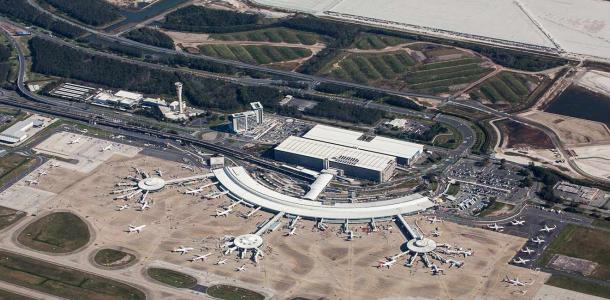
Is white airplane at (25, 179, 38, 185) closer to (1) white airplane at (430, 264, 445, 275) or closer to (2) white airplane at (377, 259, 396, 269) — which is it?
(2) white airplane at (377, 259, 396, 269)

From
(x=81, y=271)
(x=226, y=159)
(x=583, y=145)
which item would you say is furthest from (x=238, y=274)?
(x=583, y=145)

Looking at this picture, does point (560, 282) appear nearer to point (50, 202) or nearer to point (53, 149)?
point (50, 202)

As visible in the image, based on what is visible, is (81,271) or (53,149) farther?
(53,149)

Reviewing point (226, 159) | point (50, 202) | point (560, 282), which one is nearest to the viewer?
point (560, 282)

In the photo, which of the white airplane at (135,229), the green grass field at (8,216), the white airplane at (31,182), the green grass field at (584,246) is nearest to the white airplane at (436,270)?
the green grass field at (584,246)

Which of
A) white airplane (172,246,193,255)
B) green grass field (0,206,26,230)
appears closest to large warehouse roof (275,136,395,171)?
white airplane (172,246,193,255)

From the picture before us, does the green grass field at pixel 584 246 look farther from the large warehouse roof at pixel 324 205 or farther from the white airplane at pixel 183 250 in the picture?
the white airplane at pixel 183 250
